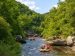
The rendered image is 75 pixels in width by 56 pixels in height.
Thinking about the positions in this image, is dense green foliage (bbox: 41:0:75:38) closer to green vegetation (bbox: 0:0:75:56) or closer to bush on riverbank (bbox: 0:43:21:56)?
green vegetation (bbox: 0:0:75:56)

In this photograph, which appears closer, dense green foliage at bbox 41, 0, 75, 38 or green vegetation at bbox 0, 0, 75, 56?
green vegetation at bbox 0, 0, 75, 56

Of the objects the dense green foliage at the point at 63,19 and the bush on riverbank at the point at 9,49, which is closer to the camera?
the bush on riverbank at the point at 9,49

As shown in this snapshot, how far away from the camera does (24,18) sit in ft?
416

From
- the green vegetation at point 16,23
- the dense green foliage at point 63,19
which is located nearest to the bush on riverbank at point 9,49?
the green vegetation at point 16,23

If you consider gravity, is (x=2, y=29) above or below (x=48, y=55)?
above

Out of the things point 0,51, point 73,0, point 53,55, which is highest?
point 73,0

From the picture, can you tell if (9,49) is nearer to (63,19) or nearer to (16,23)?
(16,23)

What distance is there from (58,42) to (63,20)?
1792 centimetres

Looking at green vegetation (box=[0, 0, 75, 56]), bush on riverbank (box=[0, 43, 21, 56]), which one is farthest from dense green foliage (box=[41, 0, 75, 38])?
bush on riverbank (box=[0, 43, 21, 56])

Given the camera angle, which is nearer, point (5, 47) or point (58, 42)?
point (5, 47)

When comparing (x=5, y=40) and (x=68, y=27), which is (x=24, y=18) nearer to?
(x=68, y=27)

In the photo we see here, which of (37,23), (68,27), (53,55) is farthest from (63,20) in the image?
(37,23)

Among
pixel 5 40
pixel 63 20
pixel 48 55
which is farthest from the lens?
pixel 63 20

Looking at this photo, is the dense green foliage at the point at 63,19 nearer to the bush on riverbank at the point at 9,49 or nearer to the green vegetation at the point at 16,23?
the green vegetation at the point at 16,23
